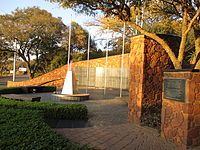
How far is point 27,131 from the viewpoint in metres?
4.64

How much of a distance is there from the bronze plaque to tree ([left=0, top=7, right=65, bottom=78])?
85.7ft

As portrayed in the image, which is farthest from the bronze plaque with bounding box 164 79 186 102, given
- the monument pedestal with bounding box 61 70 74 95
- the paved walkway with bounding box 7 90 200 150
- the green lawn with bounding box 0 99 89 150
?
the monument pedestal with bounding box 61 70 74 95

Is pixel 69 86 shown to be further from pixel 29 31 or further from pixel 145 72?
pixel 29 31

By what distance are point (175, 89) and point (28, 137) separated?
341cm

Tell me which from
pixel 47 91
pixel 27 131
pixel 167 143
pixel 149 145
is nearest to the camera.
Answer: pixel 27 131

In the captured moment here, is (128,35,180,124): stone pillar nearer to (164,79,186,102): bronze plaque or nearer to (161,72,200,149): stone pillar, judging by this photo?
(164,79,186,102): bronze plaque

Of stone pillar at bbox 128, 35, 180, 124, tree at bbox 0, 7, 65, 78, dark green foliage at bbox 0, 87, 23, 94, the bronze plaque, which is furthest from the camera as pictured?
tree at bbox 0, 7, 65, 78

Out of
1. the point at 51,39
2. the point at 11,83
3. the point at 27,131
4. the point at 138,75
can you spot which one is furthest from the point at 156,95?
the point at 51,39

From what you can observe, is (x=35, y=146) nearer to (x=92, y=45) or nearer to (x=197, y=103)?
(x=197, y=103)

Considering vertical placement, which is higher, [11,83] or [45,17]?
[45,17]

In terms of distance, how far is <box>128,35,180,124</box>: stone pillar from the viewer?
8.32m

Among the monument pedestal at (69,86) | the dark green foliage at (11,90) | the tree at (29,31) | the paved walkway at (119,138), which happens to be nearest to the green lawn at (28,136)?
the paved walkway at (119,138)

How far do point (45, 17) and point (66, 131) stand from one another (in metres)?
26.6

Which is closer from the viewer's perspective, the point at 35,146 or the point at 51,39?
the point at 35,146
